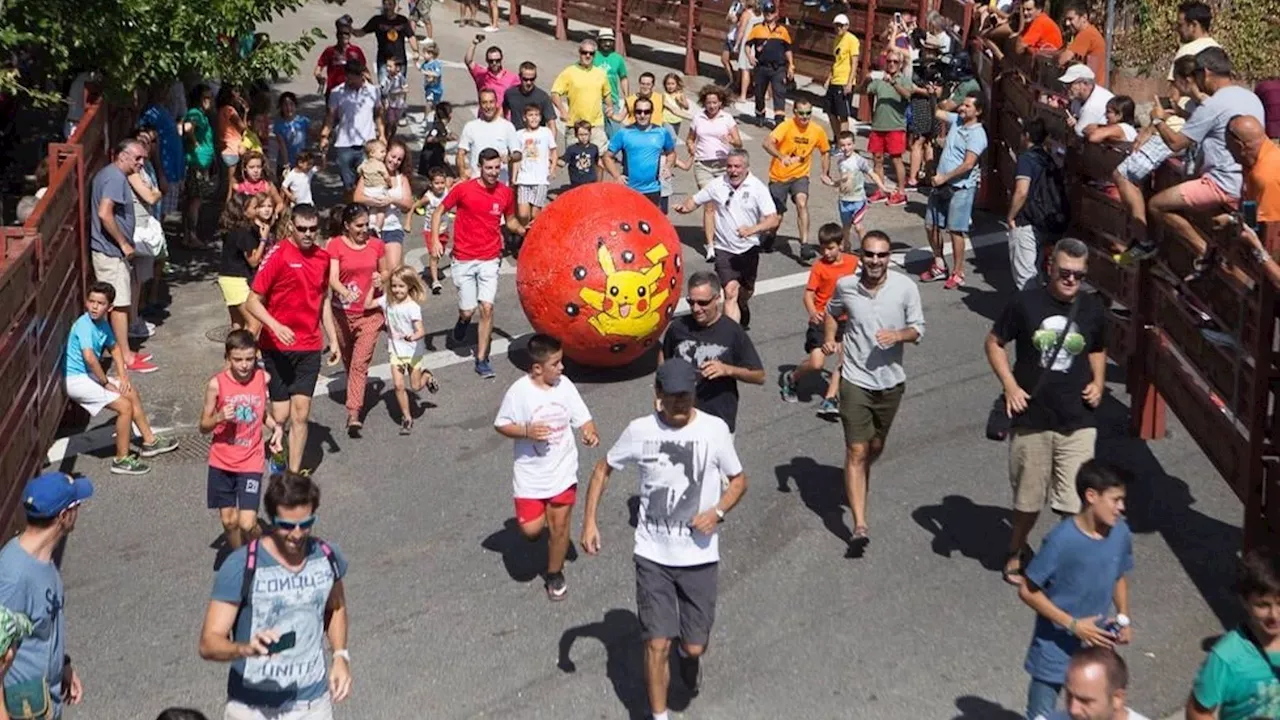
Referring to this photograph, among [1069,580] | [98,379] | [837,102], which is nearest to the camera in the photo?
[1069,580]

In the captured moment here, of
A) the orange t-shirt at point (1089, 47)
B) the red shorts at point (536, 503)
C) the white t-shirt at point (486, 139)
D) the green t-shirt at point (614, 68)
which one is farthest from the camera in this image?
the green t-shirt at point (614, 68)

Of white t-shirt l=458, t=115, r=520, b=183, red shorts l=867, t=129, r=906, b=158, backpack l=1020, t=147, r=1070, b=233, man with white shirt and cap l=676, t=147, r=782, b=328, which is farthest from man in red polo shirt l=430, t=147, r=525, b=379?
red shorts l=867, t=129, r=906, b=158

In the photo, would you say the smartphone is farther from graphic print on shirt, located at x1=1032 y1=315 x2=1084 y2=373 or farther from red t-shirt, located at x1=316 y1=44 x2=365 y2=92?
red t-shirt, located at x1=316 y1=44 x2=365 y2=92

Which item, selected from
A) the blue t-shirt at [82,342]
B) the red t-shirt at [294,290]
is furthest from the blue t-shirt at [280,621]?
the blue t-shirt at [82,342]

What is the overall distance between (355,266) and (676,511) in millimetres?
4704

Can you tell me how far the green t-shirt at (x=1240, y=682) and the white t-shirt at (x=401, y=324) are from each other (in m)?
6.96

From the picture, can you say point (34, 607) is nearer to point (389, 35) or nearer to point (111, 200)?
point (111, 200)

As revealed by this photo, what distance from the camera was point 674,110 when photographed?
62.0 feet

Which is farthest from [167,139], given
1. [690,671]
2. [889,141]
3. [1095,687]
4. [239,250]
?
[1095,687]

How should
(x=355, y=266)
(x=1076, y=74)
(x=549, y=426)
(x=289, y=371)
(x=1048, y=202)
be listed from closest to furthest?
(x=549, y=426)
(x=289, y=371)
(x=355, y=266)
(x=1048, y=202)
(x=1076, y=74)

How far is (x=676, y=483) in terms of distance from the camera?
7738 mm

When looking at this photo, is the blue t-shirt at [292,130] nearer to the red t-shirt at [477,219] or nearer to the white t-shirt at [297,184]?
the white t-shirt at [297,184]

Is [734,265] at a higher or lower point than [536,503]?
lower

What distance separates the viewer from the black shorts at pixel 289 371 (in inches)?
429
